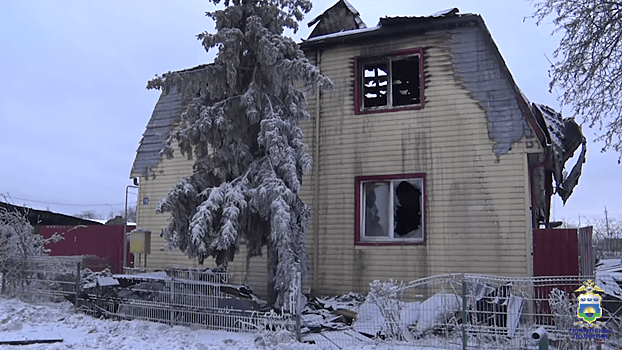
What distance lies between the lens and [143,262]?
1442cm

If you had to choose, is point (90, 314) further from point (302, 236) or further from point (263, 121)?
point (263, 121)

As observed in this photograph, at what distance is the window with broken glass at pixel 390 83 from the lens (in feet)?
39.4

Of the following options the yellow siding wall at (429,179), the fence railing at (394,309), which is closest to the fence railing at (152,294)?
the fence railing at (394,309)

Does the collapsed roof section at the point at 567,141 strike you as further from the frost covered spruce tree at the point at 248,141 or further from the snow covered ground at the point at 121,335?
the snow covered ground at the point at 121,335

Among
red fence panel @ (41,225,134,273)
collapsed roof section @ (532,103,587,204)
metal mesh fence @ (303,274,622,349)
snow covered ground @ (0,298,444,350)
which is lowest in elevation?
snow covered ground @ (0,298,444,350)

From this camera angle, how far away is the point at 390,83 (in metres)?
12.0

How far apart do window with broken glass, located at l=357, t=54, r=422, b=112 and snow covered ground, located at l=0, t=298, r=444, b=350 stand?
618 centimetres

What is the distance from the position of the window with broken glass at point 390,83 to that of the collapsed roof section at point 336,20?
169 centimetres

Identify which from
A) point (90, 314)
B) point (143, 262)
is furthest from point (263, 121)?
point (143, 262)

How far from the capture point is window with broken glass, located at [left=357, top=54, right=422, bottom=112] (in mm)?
12023

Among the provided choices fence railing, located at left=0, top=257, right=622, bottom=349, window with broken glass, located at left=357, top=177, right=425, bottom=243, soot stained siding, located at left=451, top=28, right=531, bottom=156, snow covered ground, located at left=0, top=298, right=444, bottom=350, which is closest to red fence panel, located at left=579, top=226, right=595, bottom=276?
fence railing, located at left=0, top=257, right=622, bottom=349

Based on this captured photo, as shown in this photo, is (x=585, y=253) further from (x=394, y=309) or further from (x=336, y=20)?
(x=336, y=20)

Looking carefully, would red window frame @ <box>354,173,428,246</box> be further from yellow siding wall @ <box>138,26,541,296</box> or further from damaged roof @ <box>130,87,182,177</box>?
damaged roof @ <box>130,87,182,177</box>

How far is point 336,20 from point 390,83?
3071 millimetres
